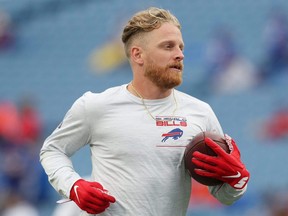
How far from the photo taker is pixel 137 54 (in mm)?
3928

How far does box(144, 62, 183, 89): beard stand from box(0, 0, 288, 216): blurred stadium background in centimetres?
438

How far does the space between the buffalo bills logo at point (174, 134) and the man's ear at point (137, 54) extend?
379 mm

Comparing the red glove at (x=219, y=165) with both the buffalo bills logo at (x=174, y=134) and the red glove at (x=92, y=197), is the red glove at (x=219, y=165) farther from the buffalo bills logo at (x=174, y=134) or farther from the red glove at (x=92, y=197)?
the red glove at (x=92, y=197)

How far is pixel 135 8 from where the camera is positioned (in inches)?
493

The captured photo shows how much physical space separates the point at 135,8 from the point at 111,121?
8.81m

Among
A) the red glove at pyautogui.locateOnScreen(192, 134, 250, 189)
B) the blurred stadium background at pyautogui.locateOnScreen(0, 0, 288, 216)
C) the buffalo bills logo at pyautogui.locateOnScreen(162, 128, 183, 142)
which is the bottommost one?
the blurred stadium background at pyautogui.locateOnScreen(0, 0, 288, 216)

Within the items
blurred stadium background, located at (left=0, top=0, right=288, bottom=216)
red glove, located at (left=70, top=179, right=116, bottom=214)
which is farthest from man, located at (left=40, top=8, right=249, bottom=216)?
blurred stadium background, located at (left=0, top=0, right=288, bottom=216)

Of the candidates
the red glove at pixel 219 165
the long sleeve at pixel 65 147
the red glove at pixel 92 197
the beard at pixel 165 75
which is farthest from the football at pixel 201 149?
the long sleeve at pixel 65 147

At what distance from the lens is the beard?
381 cm

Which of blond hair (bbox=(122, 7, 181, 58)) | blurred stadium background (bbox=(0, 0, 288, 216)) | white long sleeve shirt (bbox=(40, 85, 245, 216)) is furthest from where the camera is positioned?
blurred stadium background (bbox=(0, 0, 288, 216))

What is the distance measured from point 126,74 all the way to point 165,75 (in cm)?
814

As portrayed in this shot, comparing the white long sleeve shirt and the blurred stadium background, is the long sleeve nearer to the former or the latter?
the white long sleeve shirt

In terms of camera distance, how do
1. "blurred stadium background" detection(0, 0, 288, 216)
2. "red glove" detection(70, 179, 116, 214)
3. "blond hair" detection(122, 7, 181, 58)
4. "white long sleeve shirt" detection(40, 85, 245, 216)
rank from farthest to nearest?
"blurred stadium background" detection(0, 0, 288, 216), "blond hair" detection(122, 7, 181, 58), "white long sleeve shirt" detection(40, 85, 245, 216), "red glove" detection(70, 179, 116, 214)

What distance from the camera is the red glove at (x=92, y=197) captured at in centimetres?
365
